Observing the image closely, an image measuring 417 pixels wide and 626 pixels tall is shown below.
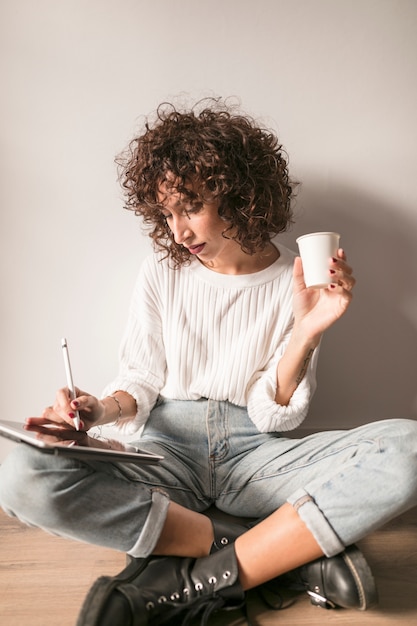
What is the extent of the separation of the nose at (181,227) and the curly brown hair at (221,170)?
6 cm

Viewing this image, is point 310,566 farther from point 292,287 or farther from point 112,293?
point 112,293

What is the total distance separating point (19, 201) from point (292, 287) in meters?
0.79

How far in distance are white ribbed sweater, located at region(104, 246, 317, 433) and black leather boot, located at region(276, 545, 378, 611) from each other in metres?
→ 0.36

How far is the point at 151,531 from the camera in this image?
43.5 inches

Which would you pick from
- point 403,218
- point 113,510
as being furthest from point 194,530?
point 403,218

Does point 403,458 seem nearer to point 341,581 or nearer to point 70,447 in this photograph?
point 341,581

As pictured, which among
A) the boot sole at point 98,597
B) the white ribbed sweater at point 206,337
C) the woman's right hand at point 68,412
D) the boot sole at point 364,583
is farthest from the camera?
the white ribbed sweater at point 206,337

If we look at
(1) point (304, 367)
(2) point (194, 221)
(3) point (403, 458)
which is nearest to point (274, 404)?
(1) point (304, 367)

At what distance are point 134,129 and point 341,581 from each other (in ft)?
3.98

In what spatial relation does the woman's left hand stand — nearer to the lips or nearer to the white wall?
the lips

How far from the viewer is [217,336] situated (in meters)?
1.45

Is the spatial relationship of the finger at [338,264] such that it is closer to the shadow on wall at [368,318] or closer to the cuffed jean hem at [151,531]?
the shadow on wall at [368,318]

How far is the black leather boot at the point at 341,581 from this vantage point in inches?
41.2

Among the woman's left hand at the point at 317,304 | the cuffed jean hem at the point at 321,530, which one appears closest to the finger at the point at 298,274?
the woman's left hand at the point at 317,304
